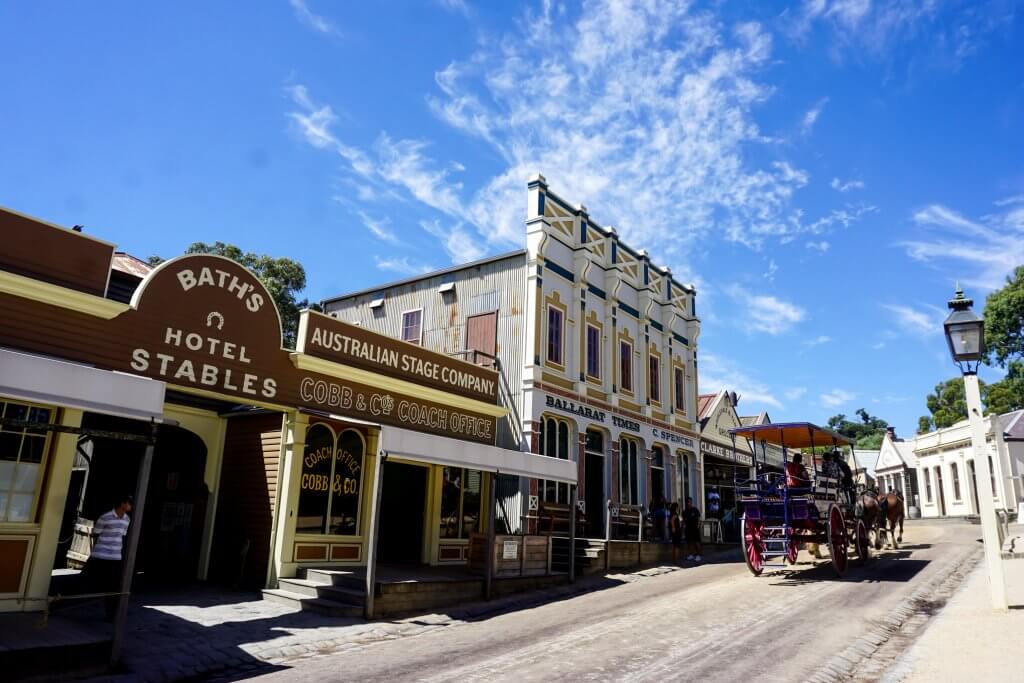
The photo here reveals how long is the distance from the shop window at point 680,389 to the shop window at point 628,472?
392 cm

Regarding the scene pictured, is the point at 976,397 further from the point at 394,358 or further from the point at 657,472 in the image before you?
the point at 657,472

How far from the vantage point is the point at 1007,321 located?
4066cm

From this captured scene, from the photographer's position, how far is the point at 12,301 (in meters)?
9.78

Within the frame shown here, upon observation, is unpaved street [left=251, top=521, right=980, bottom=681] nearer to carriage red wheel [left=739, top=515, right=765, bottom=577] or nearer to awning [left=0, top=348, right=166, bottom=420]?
carriage red wheel [left=739, top=515, right=765, bottom=577]

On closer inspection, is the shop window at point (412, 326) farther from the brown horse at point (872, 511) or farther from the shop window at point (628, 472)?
the brown horse at point (872, 511)

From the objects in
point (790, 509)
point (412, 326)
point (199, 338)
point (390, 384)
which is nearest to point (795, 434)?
point (790, 509)

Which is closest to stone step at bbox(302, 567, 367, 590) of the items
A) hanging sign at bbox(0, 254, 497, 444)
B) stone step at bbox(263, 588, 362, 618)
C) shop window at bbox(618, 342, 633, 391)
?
stone step at bbox(263, 588, 362, 618)

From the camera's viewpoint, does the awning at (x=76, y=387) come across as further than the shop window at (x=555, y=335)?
No

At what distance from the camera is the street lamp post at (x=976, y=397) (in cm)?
972

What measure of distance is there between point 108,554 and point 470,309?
1262cm

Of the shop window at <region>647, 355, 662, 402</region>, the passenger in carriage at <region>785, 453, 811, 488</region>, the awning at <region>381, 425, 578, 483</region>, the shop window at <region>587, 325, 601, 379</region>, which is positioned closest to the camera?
the awning at <region>381, 425, 578, 483</region>

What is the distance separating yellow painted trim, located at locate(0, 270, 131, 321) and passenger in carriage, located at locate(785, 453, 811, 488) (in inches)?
490

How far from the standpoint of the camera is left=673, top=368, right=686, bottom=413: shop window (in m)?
26.3

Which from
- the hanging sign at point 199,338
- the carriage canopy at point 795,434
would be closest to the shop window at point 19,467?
the hanging sign at point 199,338
